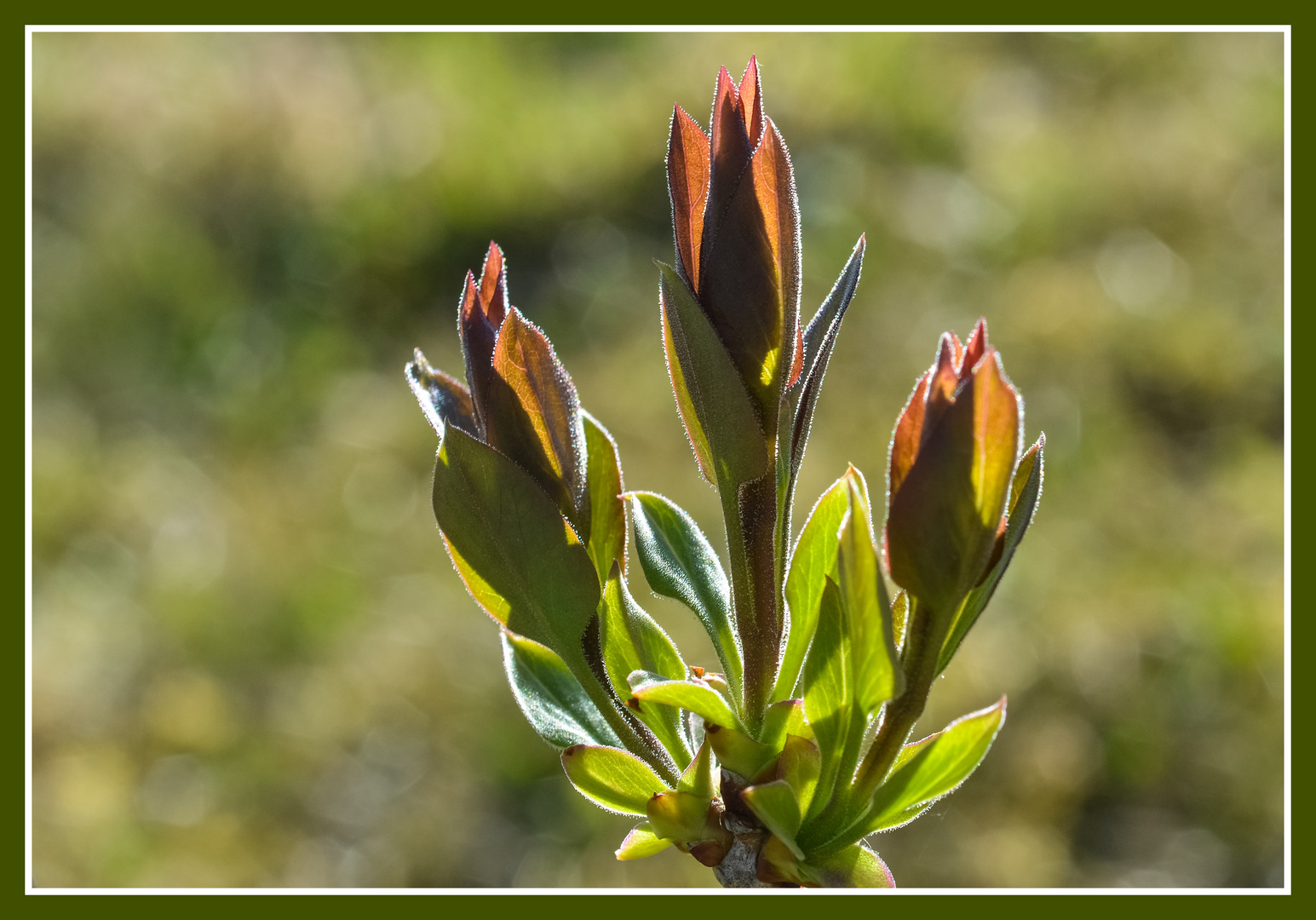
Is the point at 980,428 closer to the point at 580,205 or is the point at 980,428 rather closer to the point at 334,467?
the point at 334,467

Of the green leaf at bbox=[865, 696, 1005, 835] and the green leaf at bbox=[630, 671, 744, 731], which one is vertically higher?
the green leaf at bbox=[630, 671, 744, 731]

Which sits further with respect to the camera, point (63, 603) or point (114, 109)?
point (114, 109)

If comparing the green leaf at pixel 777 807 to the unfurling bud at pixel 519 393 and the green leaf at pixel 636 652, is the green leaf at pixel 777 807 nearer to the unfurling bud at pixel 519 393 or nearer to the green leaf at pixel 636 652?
the green leaf at pixel 636 652

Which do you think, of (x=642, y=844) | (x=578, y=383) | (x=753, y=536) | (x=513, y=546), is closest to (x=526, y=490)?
(x=513, y=546)

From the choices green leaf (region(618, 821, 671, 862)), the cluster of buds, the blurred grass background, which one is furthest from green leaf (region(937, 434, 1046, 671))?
the blurred grass background

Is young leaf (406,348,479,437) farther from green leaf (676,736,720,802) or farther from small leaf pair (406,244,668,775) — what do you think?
green leaf (676,736,720,802)

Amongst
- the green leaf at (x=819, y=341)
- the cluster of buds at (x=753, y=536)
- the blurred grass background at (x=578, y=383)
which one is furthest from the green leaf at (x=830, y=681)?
the blurred grass background at (x=578, y=383)

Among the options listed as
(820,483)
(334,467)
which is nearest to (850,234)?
(820,483)
